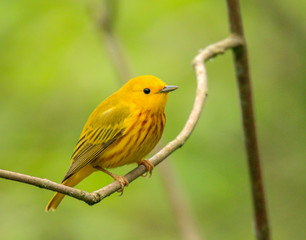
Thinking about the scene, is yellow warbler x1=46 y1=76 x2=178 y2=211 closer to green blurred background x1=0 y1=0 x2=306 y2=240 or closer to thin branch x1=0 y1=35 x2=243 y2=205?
thin branch x1=0 y1=35 x2=243 y2=205

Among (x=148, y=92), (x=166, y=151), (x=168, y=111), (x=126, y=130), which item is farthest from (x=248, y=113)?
(x=168, y=111)

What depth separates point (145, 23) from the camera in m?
5.61

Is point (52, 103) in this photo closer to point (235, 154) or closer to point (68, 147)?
point (68, 147)

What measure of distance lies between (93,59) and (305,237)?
11.6 feet

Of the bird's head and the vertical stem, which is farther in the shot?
the bird's head

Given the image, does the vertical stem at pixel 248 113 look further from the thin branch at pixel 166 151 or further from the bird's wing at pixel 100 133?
the bird's wing at pixel 100 133

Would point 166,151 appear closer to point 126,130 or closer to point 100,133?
point 126,130

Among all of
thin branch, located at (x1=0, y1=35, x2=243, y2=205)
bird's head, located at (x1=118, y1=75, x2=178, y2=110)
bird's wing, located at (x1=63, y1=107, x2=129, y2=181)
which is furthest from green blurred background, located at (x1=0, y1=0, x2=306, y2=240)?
thin branch, located at (x1=0, y1=35, x2=243, y2=205)

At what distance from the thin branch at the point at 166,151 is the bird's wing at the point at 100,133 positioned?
1.66 feet

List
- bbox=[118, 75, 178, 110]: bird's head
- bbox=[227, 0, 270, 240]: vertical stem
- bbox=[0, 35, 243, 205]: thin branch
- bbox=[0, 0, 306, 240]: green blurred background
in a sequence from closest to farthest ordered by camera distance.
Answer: bbox=[0, 35, 243, 205]: thin branch < bbox=[227, 0, 270, 240]: vertical stem < bbox=[118, 75, 178, 110]: bird's head < bbox=[0, 0, 306, 240]: green blurred background

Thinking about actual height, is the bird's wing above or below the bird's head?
below

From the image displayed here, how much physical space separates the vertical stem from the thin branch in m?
0.11

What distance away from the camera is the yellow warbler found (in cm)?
408

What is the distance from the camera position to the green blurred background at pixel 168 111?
5258mm
